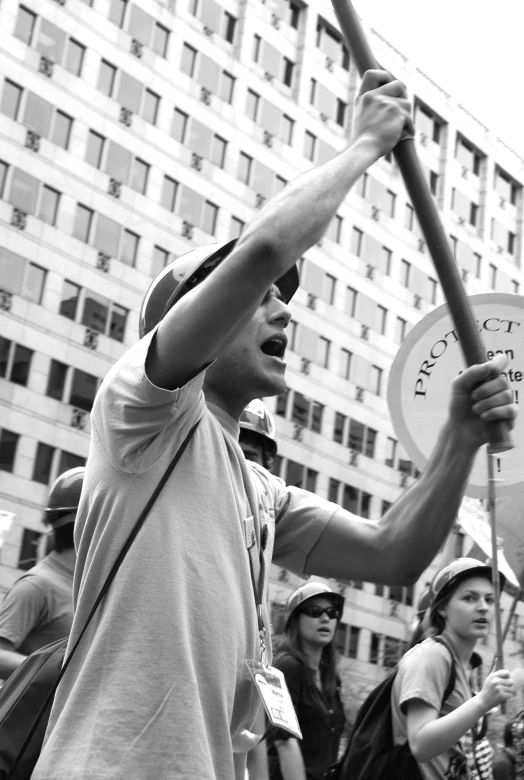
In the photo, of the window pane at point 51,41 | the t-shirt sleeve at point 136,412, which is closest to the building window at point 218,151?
Result: the window pane at point 51,41

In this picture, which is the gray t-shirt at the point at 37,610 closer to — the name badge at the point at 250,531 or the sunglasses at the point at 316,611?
the sunglasses at the point at 316,611

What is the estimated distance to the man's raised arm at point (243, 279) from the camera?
2166mm

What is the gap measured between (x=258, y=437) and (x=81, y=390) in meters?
31.5

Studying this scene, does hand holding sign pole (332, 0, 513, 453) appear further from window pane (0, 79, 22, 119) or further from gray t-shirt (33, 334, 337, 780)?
window pane (0, 79, 22, 119)

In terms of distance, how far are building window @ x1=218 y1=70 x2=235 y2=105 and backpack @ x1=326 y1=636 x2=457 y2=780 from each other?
39.6m

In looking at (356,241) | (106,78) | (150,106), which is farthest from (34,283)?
(356,241)

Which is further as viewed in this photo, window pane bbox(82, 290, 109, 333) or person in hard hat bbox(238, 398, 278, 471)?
window pane bbox(82, 290, 109, 333)

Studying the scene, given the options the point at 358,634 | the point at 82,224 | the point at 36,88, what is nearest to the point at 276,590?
the point at 358,634

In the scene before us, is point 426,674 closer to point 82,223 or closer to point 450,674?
point 450,674

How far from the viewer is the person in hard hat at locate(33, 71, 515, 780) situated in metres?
2.12

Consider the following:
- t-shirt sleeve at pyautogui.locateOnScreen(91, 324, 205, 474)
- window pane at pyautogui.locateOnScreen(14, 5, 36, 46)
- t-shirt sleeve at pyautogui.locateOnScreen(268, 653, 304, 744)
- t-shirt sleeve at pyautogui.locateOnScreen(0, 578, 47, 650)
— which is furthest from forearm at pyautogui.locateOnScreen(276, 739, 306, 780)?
window pane at pyautogui.locateOnScreen(14, 5, 36, 46)

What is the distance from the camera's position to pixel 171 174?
40062 millimetres

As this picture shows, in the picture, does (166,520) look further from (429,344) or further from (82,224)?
(82,224)

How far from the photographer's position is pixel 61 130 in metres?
36.4
